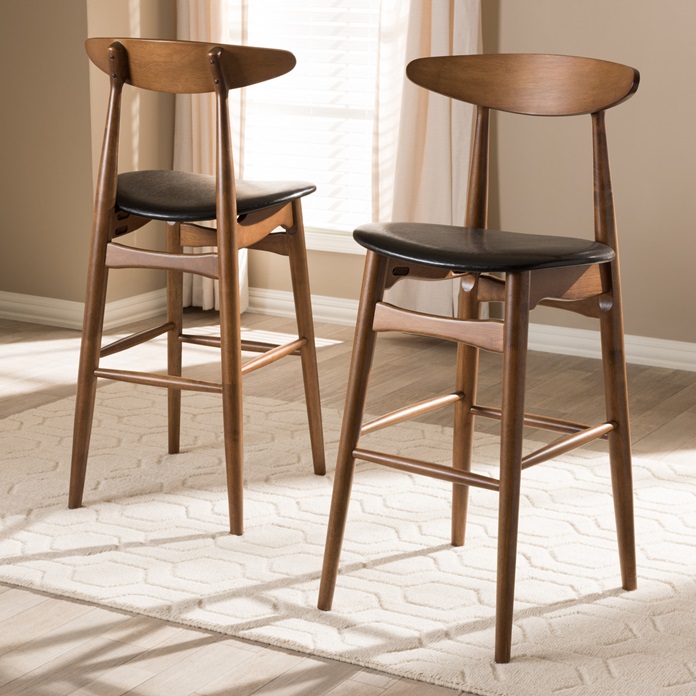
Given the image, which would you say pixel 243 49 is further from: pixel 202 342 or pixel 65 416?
pixel 65 416

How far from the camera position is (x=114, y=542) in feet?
8.14

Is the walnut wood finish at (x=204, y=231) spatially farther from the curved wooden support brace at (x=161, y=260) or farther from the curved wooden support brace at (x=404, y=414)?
the curved wooden support brace at (x=404, y=414)

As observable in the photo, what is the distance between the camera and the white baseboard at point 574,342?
4129mm

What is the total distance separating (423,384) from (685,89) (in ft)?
4.42

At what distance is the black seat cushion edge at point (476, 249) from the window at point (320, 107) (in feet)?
8.20

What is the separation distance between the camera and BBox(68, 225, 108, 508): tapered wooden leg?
2568 mm

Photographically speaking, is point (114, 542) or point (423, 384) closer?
point (114, 542)

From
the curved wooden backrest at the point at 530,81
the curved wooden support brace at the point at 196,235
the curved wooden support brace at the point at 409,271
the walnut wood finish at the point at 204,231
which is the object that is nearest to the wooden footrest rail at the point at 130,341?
the walnut wood finish at the point at 204,231

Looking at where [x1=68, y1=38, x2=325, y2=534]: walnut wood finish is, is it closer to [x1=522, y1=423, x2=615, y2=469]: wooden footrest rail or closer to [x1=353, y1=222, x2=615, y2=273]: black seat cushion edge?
[x1=353, y1=222, x2=615, y2=273]: black seat cushion edge

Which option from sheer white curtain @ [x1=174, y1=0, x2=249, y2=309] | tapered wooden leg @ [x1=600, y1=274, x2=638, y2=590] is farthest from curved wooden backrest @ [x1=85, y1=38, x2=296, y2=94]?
sheer white curtain @ [x1=174, y1=0, x2=249, y2=309]

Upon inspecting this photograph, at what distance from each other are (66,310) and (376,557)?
8.57 feet

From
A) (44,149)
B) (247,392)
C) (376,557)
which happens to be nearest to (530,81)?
(376,557)

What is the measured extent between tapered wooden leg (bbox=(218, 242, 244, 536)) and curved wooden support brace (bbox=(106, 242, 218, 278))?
0.14 feet

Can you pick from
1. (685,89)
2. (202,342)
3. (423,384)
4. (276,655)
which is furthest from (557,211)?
(276,655)
